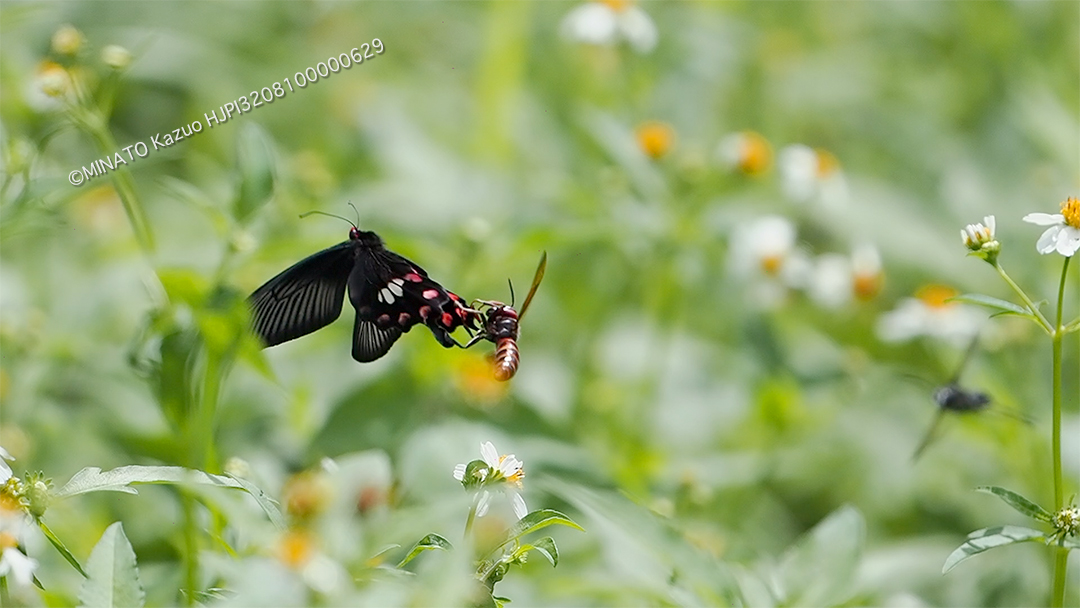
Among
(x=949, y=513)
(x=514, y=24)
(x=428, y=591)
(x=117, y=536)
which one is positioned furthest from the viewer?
(x=514, y=24)

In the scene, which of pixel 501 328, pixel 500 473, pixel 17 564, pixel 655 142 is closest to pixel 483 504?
pixel 500 473

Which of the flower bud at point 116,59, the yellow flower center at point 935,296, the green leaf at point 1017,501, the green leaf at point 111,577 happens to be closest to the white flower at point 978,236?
the green leaf at point 1017,501

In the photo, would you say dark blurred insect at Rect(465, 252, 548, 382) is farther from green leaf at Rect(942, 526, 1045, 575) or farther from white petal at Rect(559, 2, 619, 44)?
white petal at Rect(559, 2, 619, 44)

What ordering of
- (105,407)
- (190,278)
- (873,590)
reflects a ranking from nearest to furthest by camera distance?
(190,278) → (873,590) → (105,407)

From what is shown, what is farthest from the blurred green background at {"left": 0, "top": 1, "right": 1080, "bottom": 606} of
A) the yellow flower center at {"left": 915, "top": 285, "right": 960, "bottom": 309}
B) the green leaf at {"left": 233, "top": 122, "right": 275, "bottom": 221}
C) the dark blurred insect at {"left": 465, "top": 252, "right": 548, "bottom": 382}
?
the dark blurred insect at {"left": 465, "top": 252, "right": 548, "bottom": 382}

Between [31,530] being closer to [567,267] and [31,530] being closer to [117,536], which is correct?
[117,536]

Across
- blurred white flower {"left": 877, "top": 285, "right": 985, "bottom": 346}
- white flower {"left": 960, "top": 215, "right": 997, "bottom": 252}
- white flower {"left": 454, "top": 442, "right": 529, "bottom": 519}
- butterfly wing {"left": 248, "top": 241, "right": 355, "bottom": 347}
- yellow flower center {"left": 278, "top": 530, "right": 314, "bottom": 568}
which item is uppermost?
blurred white flower {"left": 877, "top": 285, "right": 985, "bottom": 346}

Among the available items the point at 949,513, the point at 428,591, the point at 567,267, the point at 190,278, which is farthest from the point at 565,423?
the point at 428,591
